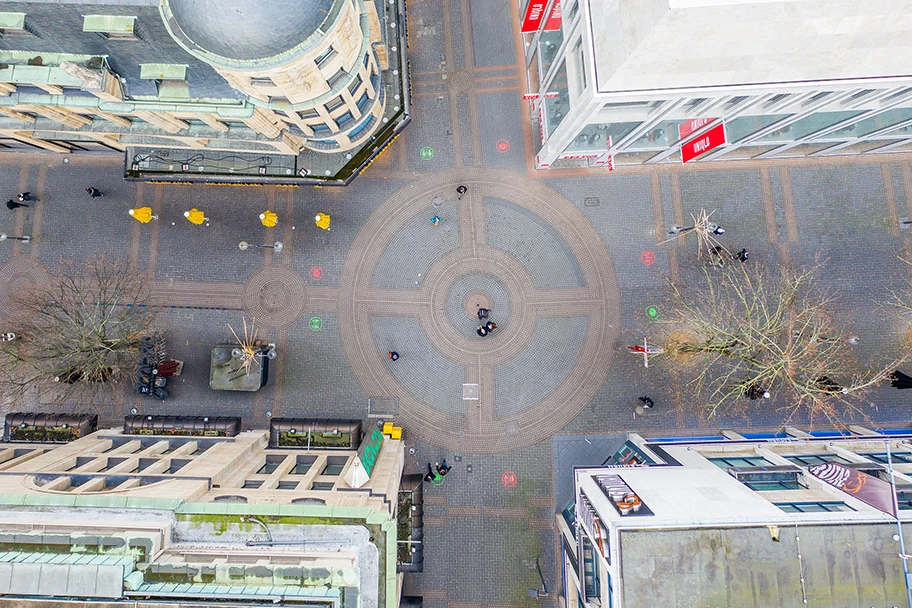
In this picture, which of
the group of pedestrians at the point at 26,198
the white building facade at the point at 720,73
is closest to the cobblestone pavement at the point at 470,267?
the group of pedestrians at the point at 26,198

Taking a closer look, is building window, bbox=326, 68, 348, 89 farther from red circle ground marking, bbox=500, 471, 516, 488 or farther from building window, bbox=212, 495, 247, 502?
red circle ground marking, bbox=500, 471, 516, 488

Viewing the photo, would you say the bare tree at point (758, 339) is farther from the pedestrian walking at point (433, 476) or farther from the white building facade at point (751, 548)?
the pedestrian walking at point (433, 476)

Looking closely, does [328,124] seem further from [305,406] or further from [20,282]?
[20,282]

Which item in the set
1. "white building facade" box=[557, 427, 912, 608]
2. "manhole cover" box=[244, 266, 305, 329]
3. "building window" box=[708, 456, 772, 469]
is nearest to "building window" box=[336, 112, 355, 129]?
"manhole cover" box=[244, 266, 305, 329]

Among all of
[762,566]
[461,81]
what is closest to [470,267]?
[461,81]

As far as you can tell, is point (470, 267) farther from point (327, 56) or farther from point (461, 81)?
point (327, 56)

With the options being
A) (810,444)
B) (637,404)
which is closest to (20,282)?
(637,404)
